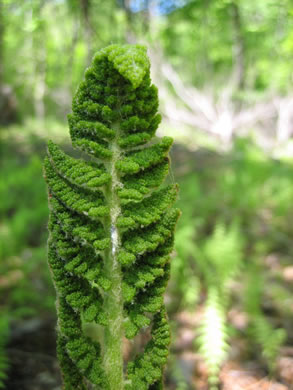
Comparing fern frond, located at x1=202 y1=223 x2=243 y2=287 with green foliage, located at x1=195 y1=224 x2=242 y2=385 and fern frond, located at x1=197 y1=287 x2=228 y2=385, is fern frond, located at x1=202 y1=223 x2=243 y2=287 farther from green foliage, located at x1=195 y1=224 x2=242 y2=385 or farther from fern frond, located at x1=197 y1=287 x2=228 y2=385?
fern frond, located at x1=197 y1=287 x2=228 y2=385

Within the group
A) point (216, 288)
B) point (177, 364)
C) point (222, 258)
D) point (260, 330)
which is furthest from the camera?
point (222, 258)

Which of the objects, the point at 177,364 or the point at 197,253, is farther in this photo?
the point at 197,253

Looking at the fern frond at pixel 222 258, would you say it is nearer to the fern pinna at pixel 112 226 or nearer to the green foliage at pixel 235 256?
the green foliage at pixel 235 256

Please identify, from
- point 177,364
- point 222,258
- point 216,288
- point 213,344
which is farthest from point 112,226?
point 222,258

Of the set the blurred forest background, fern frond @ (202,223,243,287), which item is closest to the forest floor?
the blurred forest background

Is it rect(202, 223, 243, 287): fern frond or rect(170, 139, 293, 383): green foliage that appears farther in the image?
rect(202, 223, 243, 287): fern frond

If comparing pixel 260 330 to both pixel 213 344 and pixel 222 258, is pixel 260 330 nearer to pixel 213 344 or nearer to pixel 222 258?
pixel 213 344

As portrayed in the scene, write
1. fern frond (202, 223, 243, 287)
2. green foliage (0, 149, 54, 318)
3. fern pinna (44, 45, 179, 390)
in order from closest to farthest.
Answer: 1. fern pinna (44, 45, 179, 390)
2. green foliage (0, 149, 54, 318)
3. fern frond (202, 223, 243, 287)

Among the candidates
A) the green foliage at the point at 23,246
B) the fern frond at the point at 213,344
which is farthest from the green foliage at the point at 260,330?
the green foliage at the point at 23,246
